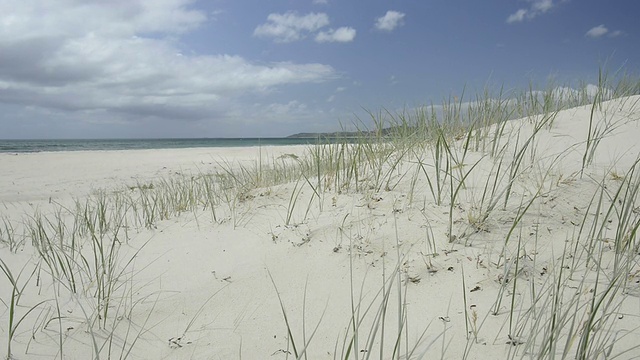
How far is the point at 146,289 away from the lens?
208 centimetres

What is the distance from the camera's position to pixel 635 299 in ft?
4.72

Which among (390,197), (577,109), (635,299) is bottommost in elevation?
(635,299)

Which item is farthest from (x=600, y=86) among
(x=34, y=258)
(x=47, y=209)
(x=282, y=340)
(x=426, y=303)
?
(x=47, y=209)

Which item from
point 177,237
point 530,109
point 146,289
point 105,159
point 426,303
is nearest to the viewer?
point 426,303

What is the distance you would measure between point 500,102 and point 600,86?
1326 millimetres

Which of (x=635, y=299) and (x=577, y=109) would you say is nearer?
(x=635, y=299)

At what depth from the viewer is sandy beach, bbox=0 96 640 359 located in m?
1.38

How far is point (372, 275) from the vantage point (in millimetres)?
1882

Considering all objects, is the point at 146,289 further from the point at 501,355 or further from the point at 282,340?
the point at 501,355

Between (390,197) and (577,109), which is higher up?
(577,109)

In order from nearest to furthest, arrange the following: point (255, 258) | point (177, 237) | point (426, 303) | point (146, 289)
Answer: point (426, 303), point (146, 289), point (255, 258), point (177, 237)

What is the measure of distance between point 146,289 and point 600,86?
15.5 feet

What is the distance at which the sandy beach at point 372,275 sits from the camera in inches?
54.3

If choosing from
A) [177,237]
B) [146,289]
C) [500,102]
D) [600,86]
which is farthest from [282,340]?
[600,86]
